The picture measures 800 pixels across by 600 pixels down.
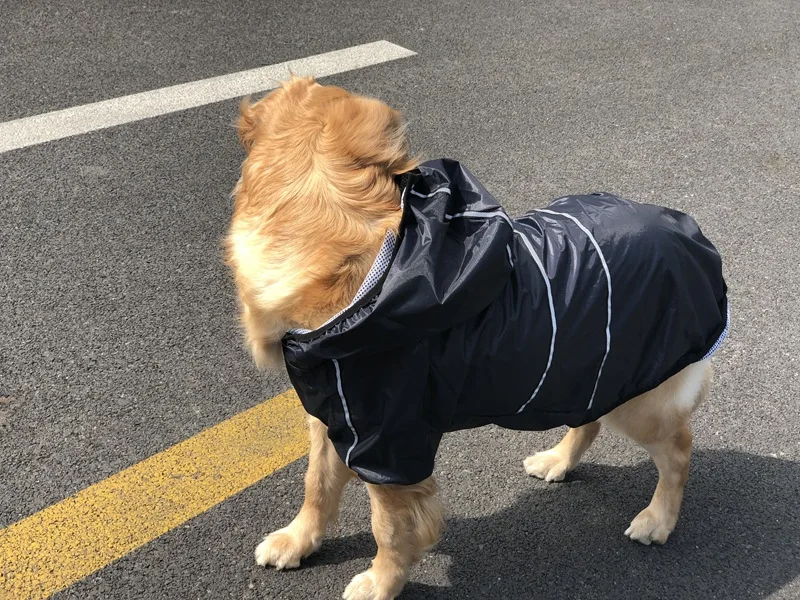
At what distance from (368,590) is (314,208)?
121 cm

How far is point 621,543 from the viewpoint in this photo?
2664 mm

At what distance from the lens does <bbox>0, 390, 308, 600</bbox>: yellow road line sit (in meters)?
2.33

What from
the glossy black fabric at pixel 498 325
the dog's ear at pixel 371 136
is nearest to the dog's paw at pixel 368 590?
the glossy black fabric at pixel 498 325

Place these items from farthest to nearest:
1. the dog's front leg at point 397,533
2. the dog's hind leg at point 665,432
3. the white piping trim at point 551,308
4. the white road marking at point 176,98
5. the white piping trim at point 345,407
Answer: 1. the white road marking at point 176,98
2. the dog's hind leg at point 665,432
3. the dog's front leg at point 397,533
4. the white piping trim at point 551,308
5. the white piping trim at point 345,407

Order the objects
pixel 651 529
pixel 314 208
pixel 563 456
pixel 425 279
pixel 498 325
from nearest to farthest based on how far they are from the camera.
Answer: pixel 425 279
pixel 314 208
pixel 498 325
pixel 651 529
pixel 563 456

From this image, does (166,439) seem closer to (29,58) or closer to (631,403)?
(631,403)

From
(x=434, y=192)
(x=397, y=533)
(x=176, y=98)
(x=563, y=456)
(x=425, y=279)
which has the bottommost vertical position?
(x=563, y=456)

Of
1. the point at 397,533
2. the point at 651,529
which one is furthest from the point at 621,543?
the point at 397,533

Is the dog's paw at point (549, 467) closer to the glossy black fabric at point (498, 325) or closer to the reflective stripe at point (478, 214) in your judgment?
the glossy black fabric at point (498, 325)

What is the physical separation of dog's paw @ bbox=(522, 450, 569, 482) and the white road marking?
2617 millimetres

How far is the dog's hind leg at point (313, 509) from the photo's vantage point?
2.42 meters

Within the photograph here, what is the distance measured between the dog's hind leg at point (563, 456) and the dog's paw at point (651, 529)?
0.31m

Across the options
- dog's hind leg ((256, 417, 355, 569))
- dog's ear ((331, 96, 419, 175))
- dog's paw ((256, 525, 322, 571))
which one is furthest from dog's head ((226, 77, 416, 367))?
dog's paw ((256, 525, 322, 571))

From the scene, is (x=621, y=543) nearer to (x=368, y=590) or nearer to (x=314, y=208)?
(x=368, y=590)
